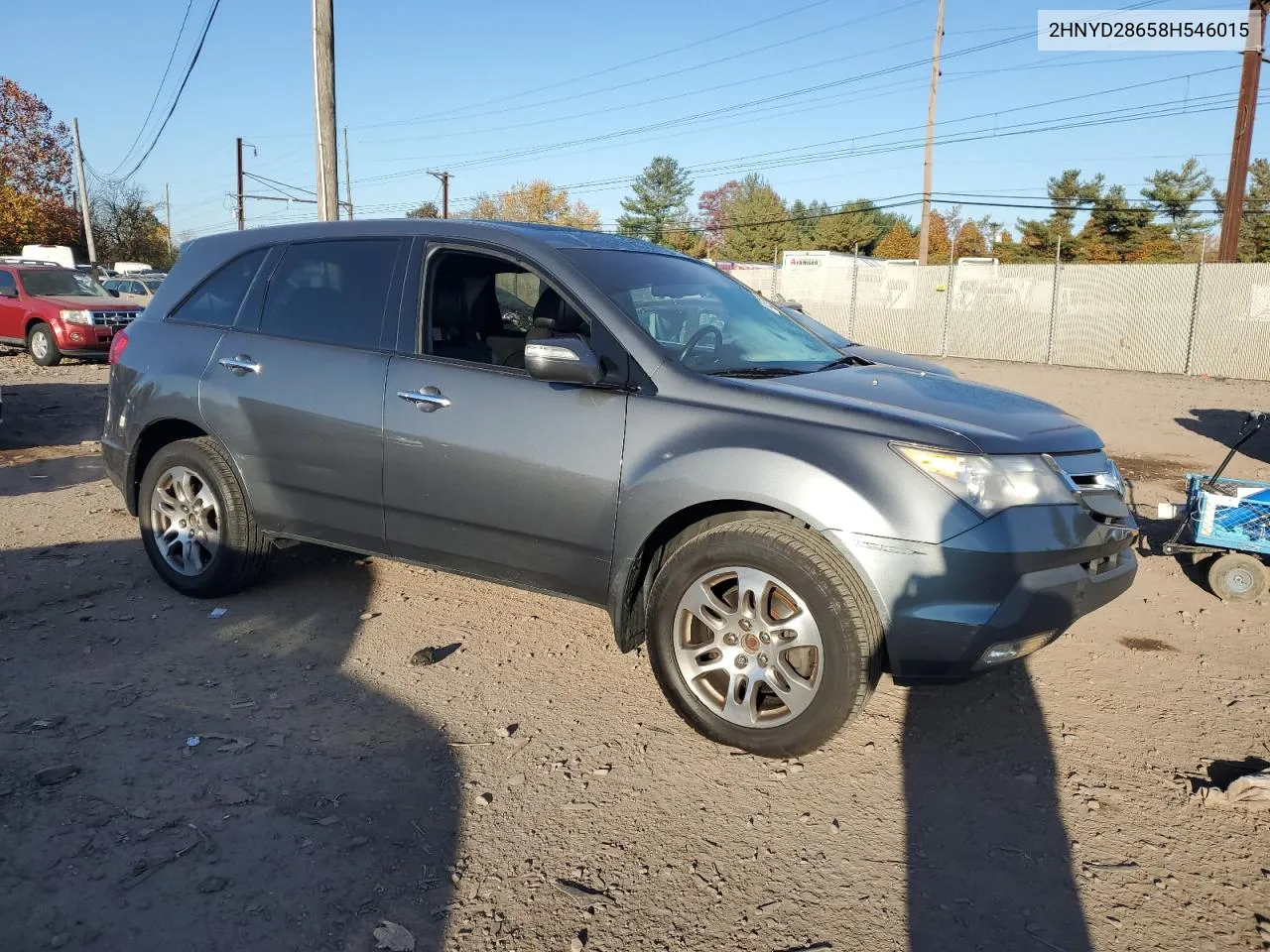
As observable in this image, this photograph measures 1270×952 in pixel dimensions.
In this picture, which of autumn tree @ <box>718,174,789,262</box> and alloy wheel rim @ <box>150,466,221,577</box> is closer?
alloy wheel rim @ <box>150,466,221,577</box>

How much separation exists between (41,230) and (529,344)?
50956 mm

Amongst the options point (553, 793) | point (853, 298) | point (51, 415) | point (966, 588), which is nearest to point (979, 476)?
point (966, 588)

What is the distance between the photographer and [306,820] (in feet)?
9.62

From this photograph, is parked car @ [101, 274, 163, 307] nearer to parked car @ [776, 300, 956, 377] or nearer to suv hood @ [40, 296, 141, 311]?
suv hood @ [40, 296, 141, 311]

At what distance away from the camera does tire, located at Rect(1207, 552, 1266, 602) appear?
Result: 523 cm

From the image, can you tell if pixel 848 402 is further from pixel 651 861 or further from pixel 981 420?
pixel 651 861

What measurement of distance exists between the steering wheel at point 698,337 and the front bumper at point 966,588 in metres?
1.07

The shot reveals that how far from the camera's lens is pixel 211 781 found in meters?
3.15

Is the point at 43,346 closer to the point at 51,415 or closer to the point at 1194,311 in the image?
the point at 51,415

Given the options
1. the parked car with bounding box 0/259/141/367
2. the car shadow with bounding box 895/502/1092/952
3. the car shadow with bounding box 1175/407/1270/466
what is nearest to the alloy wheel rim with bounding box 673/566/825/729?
the car shadow with bounding box 895/502/1092/952

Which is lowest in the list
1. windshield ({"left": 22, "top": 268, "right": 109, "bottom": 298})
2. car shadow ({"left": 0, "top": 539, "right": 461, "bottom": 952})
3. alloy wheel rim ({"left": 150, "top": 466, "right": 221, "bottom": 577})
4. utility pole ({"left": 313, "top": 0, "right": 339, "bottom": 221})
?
car shadow ({"left": 0, "top": 539, "right": 461, "bottom": 952})

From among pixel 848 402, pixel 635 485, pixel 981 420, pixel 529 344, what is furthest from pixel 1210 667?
pixel 529 344

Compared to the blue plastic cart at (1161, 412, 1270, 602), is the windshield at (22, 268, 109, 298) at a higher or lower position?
higher

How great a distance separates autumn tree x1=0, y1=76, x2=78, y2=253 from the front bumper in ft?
165
